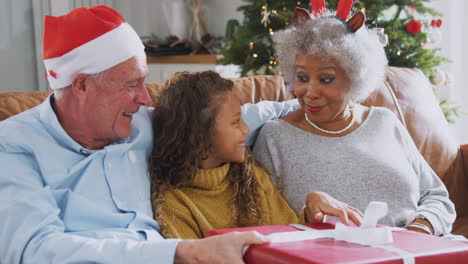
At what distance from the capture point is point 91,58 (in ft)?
5.15

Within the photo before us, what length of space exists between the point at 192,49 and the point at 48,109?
3464mm

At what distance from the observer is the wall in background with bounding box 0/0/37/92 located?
4031 millimetres

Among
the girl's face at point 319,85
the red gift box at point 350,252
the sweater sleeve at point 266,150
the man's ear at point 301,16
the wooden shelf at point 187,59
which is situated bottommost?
the wooden shelf at point 187,59

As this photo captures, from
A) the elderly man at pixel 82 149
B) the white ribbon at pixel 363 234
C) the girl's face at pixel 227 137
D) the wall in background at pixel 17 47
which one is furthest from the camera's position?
the wall in background at pixel 17 47

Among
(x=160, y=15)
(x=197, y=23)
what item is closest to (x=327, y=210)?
(x=197, y=23)

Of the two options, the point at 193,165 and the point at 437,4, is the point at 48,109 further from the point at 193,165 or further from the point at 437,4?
the point at 437,4

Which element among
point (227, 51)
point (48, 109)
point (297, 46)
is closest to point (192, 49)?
point (227, 51)

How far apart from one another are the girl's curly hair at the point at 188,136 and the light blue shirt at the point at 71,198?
0.04 m

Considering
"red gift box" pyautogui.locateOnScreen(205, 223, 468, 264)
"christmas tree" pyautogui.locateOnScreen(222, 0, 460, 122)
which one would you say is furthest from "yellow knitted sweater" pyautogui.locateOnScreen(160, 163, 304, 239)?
"christmas tree" pyautogui.locateOnScreen(222, 0, 460, 122)

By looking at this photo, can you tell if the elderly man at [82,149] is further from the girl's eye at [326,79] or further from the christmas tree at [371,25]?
the christmas tree at [371,25]

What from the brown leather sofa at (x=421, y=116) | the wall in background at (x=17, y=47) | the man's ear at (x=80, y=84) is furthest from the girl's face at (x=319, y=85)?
the wall in background at (x=17, y=47)

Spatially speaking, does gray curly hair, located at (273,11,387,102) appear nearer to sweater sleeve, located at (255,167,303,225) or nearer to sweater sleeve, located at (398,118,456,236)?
sweater sleeve, located at (398,118,456,236)

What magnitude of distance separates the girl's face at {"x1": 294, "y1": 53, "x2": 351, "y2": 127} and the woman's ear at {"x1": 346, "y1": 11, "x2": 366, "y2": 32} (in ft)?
0.45

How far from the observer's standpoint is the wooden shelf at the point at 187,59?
467 centimetres
